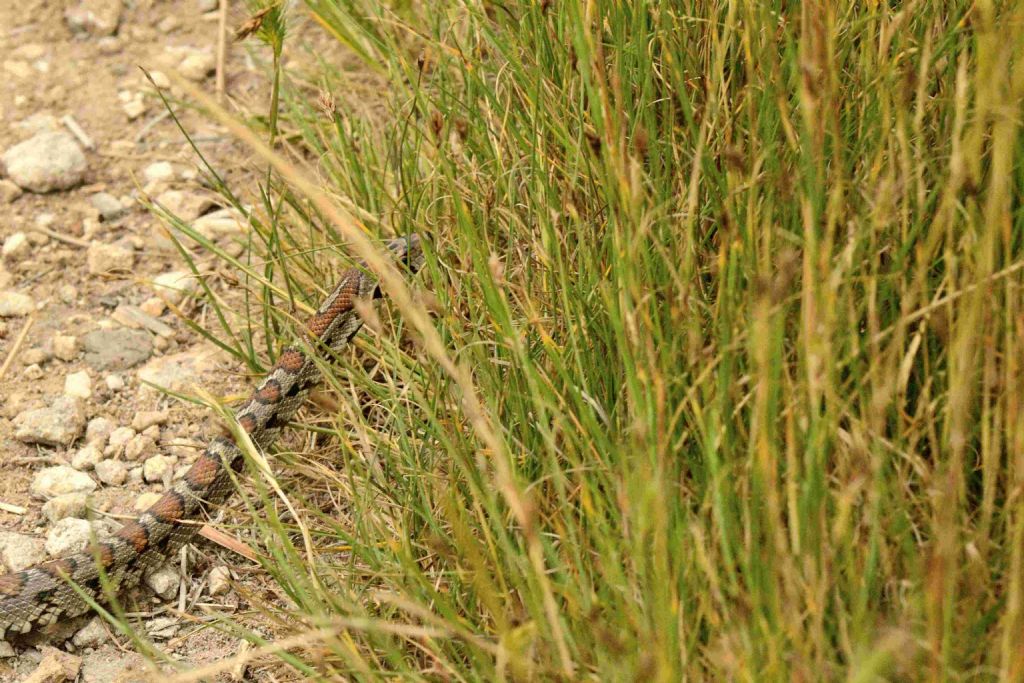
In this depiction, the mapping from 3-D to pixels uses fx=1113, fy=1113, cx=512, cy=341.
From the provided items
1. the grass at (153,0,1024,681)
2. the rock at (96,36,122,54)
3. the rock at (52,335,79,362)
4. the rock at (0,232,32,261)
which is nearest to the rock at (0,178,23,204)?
the rock at (0,232,32,261)

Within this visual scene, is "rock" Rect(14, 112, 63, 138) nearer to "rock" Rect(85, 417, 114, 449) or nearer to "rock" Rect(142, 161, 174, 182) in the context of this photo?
A: "rock" Rect(142, 161, 174, 182)

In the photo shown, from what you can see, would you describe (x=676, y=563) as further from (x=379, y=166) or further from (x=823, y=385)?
(x=379, y=166)

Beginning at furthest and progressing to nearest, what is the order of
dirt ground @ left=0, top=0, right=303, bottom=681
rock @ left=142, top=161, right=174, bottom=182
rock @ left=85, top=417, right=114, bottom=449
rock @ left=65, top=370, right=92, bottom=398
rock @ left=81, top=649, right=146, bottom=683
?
rock @ left=142, top=161, right=174, bottom=182, rock @ left=65, top=370, right=92, bottom=398, rock @ left=85, top=417, right=114, bottom=449, dirt ground @ left=0, top=0, right=303, bottom=681, rock @ left=81, top=649, right=146, bottom=683

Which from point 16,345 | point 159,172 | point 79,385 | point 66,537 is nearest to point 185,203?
point 159,172

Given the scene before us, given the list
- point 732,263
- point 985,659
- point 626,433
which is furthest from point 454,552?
point 985,659

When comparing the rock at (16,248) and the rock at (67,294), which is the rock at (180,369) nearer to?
the rock at (67,294)

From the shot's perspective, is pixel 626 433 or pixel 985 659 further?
pixel 626 433

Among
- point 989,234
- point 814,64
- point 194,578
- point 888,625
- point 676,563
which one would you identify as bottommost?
point 194,578
